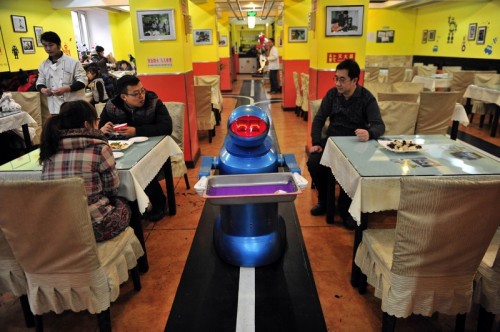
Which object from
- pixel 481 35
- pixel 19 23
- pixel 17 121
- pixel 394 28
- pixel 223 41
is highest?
pixel 19 23

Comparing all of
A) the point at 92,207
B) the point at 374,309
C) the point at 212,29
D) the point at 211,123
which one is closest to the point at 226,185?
the point at 92,207

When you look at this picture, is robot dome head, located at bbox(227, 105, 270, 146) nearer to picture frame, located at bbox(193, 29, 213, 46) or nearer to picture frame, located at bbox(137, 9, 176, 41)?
picture frame, located at bbox(137, 9, 176, 41)

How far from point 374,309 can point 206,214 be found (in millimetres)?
1644

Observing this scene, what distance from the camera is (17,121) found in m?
4.08

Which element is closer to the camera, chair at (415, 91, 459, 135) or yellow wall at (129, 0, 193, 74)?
chair at (415, 91, 459, 135)

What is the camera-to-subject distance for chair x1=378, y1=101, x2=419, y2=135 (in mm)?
3240

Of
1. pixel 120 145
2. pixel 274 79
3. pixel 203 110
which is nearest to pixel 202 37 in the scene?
pixel 274 79

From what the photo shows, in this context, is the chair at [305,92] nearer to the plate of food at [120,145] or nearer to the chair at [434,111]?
the chair at [434,111]

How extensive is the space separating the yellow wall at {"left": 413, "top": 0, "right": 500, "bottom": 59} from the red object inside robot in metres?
7.77

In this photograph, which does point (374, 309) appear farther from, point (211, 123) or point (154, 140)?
point (211, 123)

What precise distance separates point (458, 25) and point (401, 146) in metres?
8.63

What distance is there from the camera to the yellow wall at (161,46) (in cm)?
385

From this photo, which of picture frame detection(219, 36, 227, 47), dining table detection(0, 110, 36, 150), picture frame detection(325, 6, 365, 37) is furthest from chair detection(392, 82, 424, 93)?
picture frame detection(219, 36, 227, 47)

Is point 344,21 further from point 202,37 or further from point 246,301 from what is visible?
point 202,37
